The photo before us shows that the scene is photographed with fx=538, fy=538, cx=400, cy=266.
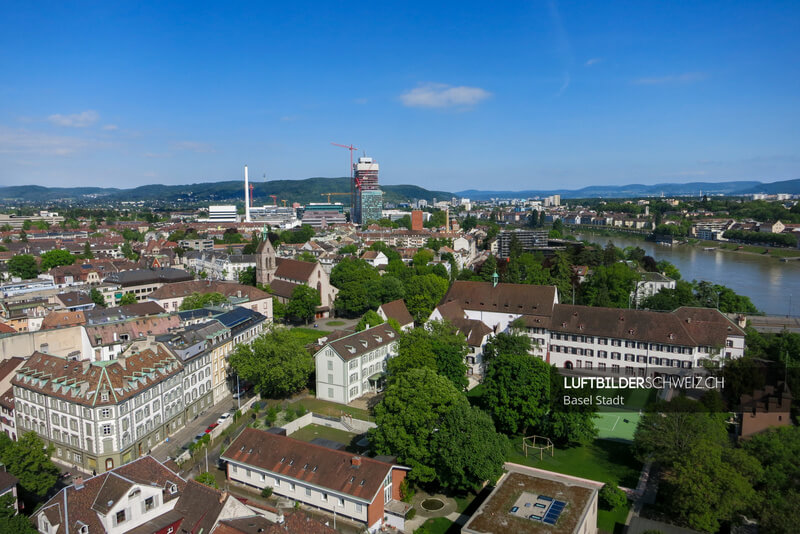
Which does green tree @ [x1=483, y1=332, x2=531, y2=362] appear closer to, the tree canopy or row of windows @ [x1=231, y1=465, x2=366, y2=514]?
the tree canopy

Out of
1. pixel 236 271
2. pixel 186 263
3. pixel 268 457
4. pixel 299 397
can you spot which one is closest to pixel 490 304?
pixel 299 397

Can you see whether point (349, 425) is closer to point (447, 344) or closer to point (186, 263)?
point (447, 344)

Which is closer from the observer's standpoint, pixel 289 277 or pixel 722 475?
pixel 722 475

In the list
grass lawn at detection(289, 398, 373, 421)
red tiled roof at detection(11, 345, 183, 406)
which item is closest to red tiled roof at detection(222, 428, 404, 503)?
red tiled roof at detection(11, 345, 183, 406)

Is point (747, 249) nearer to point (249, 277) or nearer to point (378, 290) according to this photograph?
point (378, 290)

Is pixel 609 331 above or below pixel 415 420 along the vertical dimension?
above

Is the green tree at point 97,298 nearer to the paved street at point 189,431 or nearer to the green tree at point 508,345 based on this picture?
the paved street at point 189,431

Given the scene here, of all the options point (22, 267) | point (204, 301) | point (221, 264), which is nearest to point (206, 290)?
point (204, 301)
